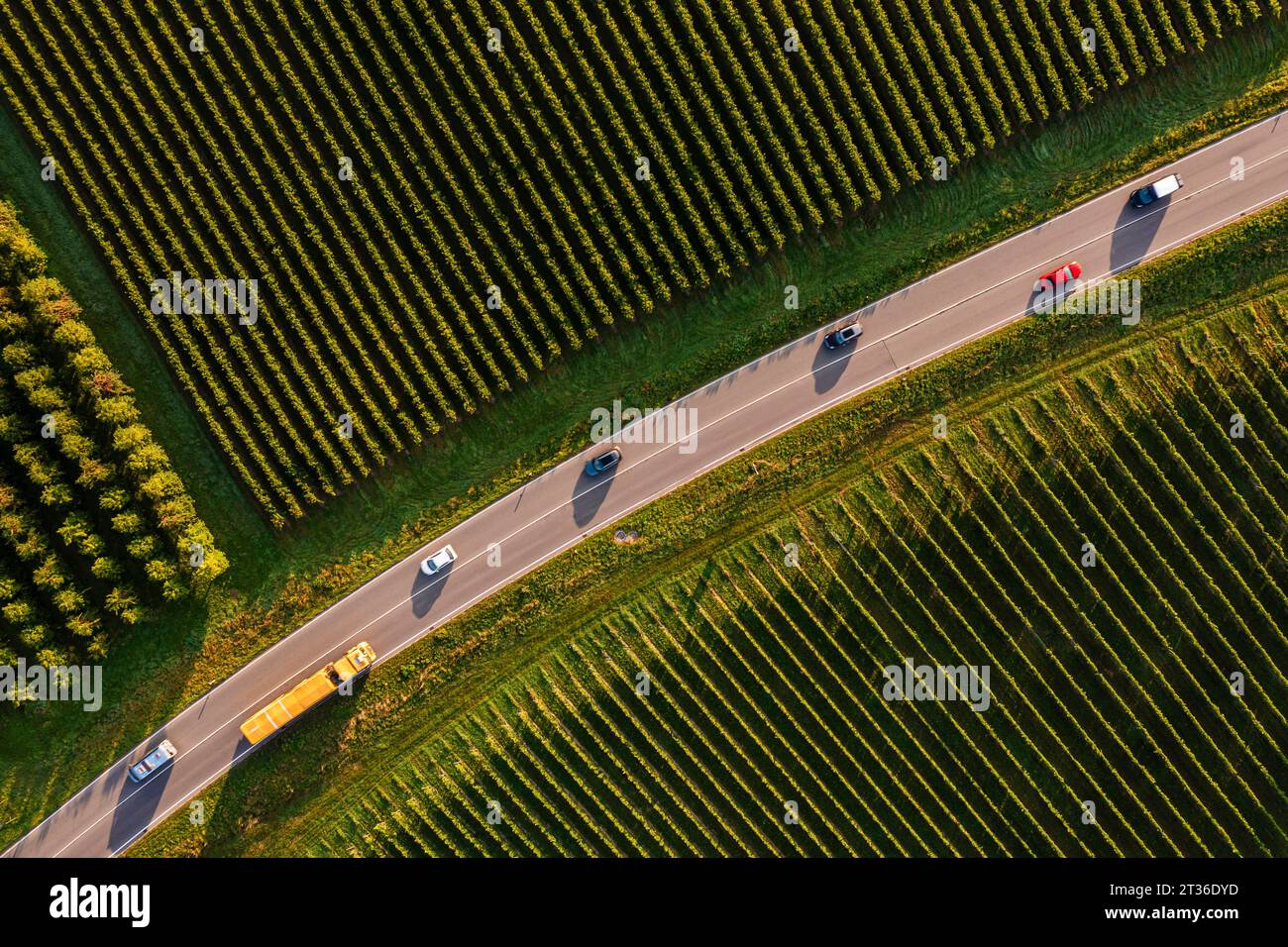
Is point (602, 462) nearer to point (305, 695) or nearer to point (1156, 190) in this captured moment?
point (305, 695)

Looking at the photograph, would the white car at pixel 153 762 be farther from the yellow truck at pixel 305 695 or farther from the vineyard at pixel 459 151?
the vineyard at pixel 459 151

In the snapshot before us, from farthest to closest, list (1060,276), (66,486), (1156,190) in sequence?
(1060,276)
(1156,190)
(66,486)

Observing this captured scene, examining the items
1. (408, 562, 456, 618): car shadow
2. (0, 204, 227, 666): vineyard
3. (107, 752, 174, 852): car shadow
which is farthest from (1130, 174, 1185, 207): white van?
(107, 752, 174, 852): car shadow

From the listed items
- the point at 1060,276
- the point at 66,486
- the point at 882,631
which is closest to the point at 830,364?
the point at 1060,276

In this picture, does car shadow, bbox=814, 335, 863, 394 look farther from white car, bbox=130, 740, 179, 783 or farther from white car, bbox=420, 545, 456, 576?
white car, bbox=130, 740, 179, 783

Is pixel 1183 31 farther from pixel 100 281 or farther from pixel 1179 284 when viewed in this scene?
pixel 100 281
